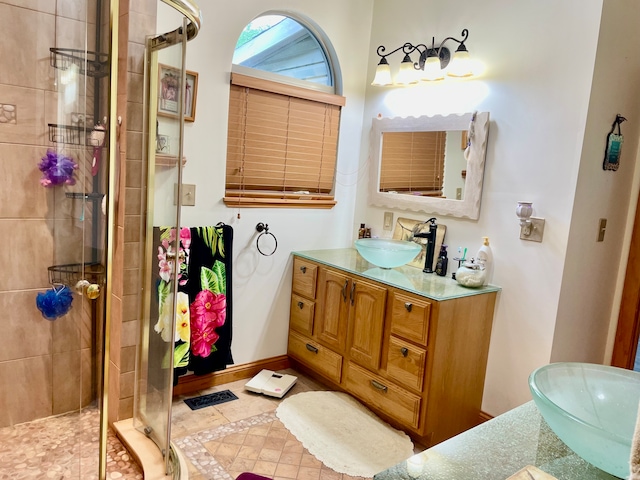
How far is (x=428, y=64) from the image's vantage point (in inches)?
108

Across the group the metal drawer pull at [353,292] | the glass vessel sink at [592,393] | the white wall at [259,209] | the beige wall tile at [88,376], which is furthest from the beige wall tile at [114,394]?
the glass vessel sink at [592,393]

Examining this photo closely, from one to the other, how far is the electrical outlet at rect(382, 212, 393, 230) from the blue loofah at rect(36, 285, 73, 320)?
193 cm

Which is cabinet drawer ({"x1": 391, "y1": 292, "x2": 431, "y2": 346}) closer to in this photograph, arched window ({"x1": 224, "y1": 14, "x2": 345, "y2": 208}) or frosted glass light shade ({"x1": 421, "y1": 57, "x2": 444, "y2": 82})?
arched window ({"x1": 224, "y1": 14, "x2": 345, "y2": 208})

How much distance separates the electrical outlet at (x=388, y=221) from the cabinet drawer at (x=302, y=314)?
Answer: 2.38ft

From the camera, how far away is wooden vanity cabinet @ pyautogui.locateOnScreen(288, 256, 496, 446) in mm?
2316

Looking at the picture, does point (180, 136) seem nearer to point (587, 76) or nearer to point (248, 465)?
point (248, 465)

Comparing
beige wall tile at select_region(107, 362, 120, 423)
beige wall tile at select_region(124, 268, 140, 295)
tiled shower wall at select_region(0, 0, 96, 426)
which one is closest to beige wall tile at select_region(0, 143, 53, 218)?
tiled shower wall at select_region(0, 0, 96, 426)

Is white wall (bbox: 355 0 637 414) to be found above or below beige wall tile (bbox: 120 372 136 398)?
above

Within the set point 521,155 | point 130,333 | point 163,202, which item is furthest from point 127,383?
point 521,155

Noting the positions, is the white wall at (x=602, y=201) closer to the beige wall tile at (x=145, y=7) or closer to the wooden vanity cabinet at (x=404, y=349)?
the wooden vanity cabinet at (x=404, y=349)

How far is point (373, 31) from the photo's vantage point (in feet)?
10.6

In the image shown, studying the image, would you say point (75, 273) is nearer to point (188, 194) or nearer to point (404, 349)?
point (188, 194)

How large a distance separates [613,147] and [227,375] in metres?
2.52

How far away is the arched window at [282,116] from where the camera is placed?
280cm
